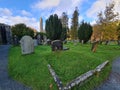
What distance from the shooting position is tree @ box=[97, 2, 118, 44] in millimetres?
32562

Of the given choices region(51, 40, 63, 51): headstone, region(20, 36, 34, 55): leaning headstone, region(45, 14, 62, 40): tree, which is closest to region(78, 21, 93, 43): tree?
region(45, 14, 62, 40): tree

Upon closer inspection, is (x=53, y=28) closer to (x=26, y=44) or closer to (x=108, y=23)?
(x=26, y=44)

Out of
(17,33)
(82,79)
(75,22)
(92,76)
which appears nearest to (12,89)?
(82,79)

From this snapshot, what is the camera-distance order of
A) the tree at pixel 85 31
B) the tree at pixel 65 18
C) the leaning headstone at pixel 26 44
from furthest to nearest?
the tree at pixel 65 18, the tree at pixel 85 31, the leaning headstone at pixel 26 44

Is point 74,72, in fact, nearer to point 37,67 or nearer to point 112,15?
point 37,67

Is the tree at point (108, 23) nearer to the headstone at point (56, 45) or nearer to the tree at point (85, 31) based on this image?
the tree at point (85, 31)

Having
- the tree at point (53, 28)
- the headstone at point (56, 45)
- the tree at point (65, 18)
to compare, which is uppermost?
the tree at point (65, 18)

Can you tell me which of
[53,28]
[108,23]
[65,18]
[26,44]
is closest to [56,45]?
[26,44]

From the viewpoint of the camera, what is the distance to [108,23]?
34156 millimetres

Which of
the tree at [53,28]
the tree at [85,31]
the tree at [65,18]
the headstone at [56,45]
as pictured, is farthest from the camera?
the tree at [65,18]

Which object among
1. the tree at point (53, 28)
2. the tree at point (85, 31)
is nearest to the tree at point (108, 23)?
the tree at point (85, 31)

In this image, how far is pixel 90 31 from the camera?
1551 inches

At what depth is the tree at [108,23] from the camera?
107ft

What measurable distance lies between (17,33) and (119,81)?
2959cm
